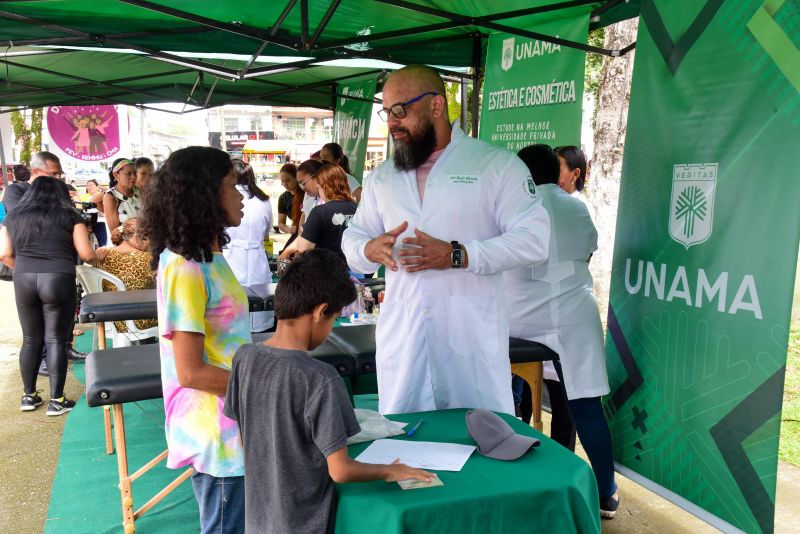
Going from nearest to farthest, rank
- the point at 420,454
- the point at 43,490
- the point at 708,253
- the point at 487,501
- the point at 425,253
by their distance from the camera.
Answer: the point at 487,501 < the point at 420,454 < the point at 425,253 < the point at 708,253 < the point at 43,490

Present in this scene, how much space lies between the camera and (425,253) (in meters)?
2.11

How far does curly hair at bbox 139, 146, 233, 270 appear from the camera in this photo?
1.75 metres

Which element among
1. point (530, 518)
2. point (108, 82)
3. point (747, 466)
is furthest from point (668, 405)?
point (108, 82)

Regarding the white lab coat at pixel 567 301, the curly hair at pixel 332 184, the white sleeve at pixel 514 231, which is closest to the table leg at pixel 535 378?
the white lab coat at pixel 567 301

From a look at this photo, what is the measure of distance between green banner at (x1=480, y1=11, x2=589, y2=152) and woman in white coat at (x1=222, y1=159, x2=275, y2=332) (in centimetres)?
182

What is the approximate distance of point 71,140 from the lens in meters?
10.8

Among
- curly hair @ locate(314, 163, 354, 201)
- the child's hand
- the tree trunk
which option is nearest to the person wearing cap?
curly hair @ locate(314, 163, 354, 201)

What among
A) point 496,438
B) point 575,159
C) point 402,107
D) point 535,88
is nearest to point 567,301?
Result: point 575,159

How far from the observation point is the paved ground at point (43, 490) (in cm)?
316

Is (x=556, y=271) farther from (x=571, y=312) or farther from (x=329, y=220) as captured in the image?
(x=329, y=220)

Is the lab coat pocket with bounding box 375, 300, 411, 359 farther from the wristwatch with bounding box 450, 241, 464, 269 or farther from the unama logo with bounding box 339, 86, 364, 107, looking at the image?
the unama logo with bounding box 339, 86, 364, 107

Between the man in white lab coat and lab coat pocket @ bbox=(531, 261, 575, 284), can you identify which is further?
lab coat pocket @ bbox=(531, 261, 575, 284)

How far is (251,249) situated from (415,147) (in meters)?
3.16

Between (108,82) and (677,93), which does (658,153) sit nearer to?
(677,93)
